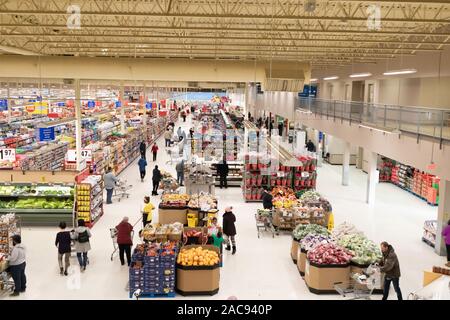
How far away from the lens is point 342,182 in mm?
21812

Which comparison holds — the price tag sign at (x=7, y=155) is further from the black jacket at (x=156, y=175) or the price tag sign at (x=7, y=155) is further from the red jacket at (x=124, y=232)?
the red jacket at (x=124, y=232)

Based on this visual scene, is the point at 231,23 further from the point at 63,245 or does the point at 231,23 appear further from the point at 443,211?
the point at 63,245

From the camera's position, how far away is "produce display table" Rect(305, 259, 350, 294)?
964 centimetres

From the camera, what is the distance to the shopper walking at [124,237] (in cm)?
1055

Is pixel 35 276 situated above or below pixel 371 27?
below

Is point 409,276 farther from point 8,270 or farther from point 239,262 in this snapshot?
point 8,270

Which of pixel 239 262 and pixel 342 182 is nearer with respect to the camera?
pixel 239 262

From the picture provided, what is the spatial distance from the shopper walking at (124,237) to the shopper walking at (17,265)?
83.6 inches

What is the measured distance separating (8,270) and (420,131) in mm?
10739

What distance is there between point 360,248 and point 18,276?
7.12m

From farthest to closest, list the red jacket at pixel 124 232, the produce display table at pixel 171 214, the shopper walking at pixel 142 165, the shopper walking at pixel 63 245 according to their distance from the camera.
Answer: the shopper walking at pixel 142 165, the produce display table at pixel 171 214, the red jacket at pixel 124 232, the shopper walking at pixel 63 245

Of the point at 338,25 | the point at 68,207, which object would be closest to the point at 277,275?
the point at 68,207

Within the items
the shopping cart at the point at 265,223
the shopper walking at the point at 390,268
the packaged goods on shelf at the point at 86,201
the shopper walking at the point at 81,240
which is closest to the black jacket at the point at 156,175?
the packaged goods on shelf at the point at 86,201
